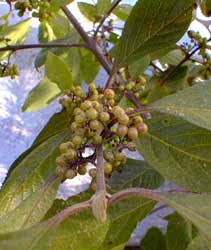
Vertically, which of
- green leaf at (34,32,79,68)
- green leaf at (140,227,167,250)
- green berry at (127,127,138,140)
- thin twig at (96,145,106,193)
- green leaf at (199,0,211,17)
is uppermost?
thin twig at (96,145,106,193)

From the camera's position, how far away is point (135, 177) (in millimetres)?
990

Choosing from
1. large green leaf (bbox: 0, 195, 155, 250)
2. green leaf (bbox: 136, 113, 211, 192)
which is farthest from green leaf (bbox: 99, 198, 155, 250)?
green leaf (bbox: 136, 113, 211, 192)

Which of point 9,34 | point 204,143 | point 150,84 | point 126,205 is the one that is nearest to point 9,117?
point 9,34

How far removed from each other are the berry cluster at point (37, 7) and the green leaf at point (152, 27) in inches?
12.1

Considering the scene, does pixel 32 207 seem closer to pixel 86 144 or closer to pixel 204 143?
pixel 86 144

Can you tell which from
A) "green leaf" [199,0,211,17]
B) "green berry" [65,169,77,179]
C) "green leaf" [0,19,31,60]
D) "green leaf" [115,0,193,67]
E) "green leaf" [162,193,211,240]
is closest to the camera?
"green leaf" [162,193,211,240]

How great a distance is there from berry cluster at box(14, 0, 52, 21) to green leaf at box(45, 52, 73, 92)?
243 millimetres

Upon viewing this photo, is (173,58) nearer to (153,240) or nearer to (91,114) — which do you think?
(153,240)

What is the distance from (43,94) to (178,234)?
1.75 feet

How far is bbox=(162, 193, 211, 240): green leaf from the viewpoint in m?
0.55

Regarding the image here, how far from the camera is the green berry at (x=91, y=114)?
2.16ft

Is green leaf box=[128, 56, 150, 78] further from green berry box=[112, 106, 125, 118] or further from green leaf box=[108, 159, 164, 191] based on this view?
green berry box=[112, 106, 125, 118]

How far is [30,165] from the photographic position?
2.47 feet

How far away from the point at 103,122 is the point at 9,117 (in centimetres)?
161
